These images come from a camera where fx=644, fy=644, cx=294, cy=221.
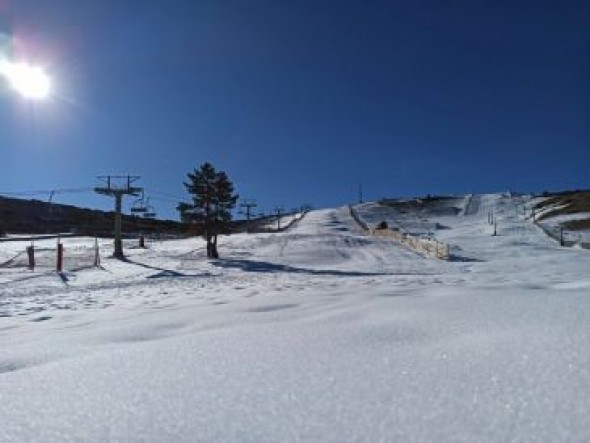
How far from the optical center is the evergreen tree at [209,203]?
46.1 m

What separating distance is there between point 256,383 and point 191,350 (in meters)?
1.15

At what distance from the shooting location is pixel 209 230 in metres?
45.9

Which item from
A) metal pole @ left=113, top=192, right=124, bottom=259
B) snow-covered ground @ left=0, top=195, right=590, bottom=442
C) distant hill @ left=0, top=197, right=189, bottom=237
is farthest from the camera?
distant hill @ left=0, top=197, right=189, bottom=237

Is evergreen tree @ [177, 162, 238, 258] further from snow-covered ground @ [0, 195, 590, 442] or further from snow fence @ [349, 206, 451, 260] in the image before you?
snow-covered ground @ [0, 195, 590, 442]

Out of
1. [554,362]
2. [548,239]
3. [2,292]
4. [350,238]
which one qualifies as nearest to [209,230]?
[350,238]

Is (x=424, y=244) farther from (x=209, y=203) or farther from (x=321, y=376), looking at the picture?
(x=321, y=376)

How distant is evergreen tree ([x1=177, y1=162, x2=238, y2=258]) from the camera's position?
46062mm

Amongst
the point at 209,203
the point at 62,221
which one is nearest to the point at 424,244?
the point at 209,203

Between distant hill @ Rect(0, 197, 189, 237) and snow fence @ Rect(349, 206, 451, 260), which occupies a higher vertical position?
distant hill @ Rect(0, 197, 189, 237)

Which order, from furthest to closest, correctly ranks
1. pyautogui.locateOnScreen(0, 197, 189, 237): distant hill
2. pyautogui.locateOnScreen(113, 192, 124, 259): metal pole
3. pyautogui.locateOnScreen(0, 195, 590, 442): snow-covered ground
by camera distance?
pyautogui.locateOnScreen(0, 197, 189, 237): distant hill, pyautogui.locateOnScreen(113, 192, 124, 259): metal pole, pyautogui.locateOnScreen(0, 195, 590, 442): snow-covered ground

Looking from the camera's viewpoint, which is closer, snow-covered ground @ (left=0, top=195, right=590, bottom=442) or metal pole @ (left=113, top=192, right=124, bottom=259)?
snow-covered ground @ (left=0, top=195, right=590, bottom=442)

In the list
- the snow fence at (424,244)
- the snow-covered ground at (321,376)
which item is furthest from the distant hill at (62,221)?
the snow-covered ground at (321,376)

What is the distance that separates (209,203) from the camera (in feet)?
152

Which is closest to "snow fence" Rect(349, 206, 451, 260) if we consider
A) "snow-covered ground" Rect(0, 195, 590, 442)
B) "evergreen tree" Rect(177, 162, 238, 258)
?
"evergreen tree" Rect(177, 162, 238, 258)
